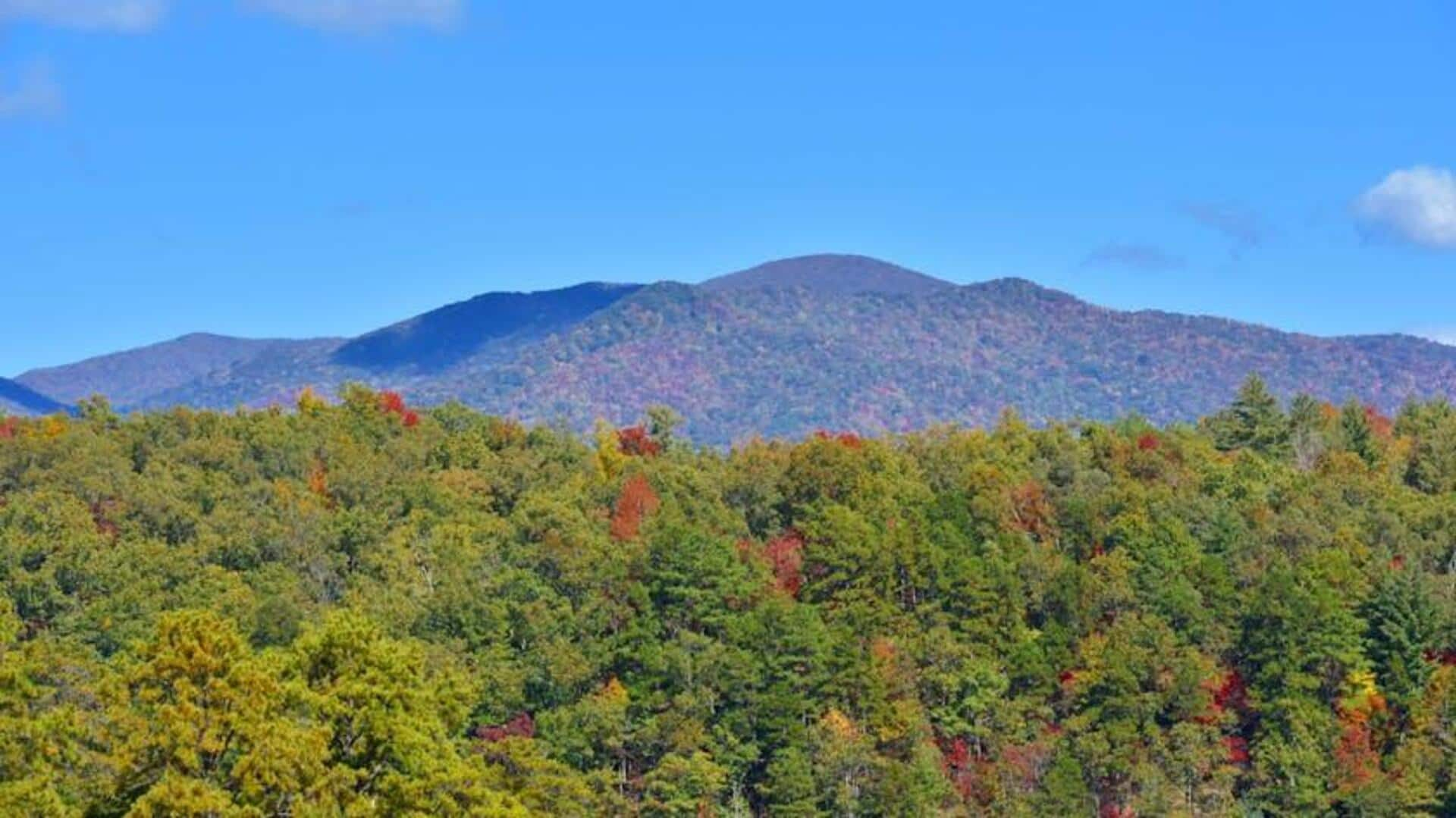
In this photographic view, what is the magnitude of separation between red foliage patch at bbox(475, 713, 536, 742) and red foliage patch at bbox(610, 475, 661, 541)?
1616cm

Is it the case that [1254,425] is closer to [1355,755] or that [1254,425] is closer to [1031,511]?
[1031,511]

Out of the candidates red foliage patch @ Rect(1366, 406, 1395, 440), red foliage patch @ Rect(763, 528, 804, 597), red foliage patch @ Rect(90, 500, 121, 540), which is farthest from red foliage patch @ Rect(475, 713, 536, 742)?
red foliage patch @ Rect(1366, 406, 1395, 440)

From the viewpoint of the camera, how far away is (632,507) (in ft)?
302

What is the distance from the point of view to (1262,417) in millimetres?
113000

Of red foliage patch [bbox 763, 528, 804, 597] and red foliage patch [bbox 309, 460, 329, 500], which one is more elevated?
red foliage patch [bbox 309, 460, 329, 500]

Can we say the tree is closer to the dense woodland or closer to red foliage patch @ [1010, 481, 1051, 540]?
the dense woodland

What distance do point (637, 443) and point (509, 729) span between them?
45.9 m

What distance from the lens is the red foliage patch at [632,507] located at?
89.6m

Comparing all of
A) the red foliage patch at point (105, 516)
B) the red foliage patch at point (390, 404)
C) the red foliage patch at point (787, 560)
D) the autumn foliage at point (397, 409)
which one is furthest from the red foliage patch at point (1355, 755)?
the red foliage patch at point (390, 404)

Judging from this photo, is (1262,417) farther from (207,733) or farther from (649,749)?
(207,733)

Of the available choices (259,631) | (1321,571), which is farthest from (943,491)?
(259,631)

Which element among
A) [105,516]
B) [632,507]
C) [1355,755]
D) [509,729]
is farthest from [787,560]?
[105,516]

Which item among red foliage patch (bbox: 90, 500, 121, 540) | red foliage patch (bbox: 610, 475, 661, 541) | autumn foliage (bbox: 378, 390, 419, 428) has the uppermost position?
autumn foliage (bbox: 378, 390, 419, 428)

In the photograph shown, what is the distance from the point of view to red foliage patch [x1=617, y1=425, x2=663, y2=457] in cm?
11550
